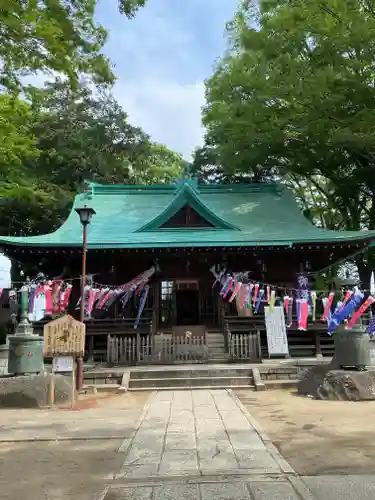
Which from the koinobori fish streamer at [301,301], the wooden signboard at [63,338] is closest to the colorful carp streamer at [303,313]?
the koinobori fish streamer at [301,301]

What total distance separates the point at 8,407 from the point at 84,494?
20.3 ft

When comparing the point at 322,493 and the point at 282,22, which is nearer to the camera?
the point at 322,493

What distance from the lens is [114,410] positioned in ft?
30.9

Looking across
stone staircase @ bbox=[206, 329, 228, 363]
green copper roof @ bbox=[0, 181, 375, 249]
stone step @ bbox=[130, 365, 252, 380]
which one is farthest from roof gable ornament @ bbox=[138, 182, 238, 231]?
stone step @ bbox=[130, 365, 252, 380]

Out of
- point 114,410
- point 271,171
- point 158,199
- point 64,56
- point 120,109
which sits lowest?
point 114,410

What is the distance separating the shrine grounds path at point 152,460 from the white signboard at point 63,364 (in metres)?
1.52

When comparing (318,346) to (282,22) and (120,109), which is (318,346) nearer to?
(282,22)

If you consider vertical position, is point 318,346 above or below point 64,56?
below

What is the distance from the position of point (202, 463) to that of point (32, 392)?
5861 mm

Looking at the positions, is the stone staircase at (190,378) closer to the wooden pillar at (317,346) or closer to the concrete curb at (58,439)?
the wooden pillar at (317,346)

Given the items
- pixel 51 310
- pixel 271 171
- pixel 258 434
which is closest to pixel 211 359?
pixel 51 310

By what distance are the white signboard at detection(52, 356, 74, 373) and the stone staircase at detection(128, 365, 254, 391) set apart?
2527 millimetres

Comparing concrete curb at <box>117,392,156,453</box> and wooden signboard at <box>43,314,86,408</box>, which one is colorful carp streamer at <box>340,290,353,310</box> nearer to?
concrete curb at <box>117,392,156,453</box>

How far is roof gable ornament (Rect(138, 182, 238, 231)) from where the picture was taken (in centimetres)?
1903
